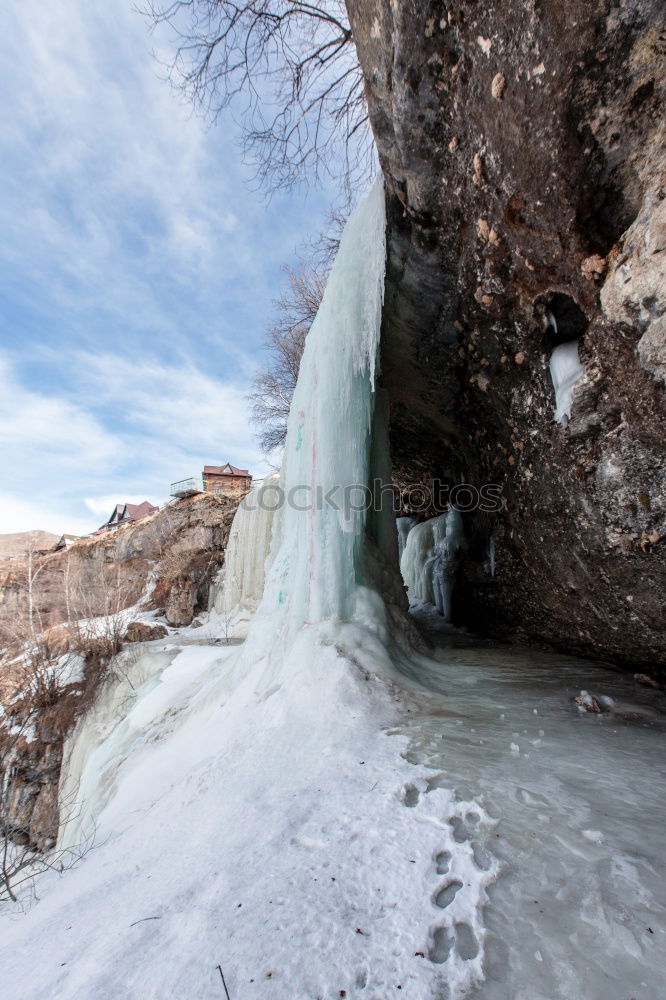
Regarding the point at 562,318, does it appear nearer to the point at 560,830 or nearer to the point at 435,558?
the point at 560,830

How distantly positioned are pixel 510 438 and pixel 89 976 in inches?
131

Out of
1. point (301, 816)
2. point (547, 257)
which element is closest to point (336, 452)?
point (547, 257)

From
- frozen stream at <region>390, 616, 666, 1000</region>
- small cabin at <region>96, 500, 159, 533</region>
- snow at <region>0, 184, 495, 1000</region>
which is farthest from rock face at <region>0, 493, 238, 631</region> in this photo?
small cabin at <region>96, 500, 159, 533</region>

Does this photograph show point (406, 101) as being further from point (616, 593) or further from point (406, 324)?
point (616, 593)

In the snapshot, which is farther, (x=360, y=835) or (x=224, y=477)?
(x=224, y=477)

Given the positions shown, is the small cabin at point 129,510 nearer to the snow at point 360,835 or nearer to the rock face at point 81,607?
the rock face at point 81,607

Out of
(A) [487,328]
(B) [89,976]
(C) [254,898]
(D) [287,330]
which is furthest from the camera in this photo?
(D) [287,330]

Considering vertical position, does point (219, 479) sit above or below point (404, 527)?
above

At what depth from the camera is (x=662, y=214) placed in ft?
5.45

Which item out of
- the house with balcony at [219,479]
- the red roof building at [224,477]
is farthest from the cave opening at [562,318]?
the red roof building at [224,477]

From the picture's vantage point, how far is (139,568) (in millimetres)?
13289

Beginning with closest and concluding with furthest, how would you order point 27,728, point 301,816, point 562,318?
1. point 301,816
2. point 562,318
3. point 27,728

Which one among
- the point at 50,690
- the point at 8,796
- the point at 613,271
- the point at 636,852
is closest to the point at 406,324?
the point at 613,271

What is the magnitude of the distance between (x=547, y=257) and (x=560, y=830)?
8.13 feet
